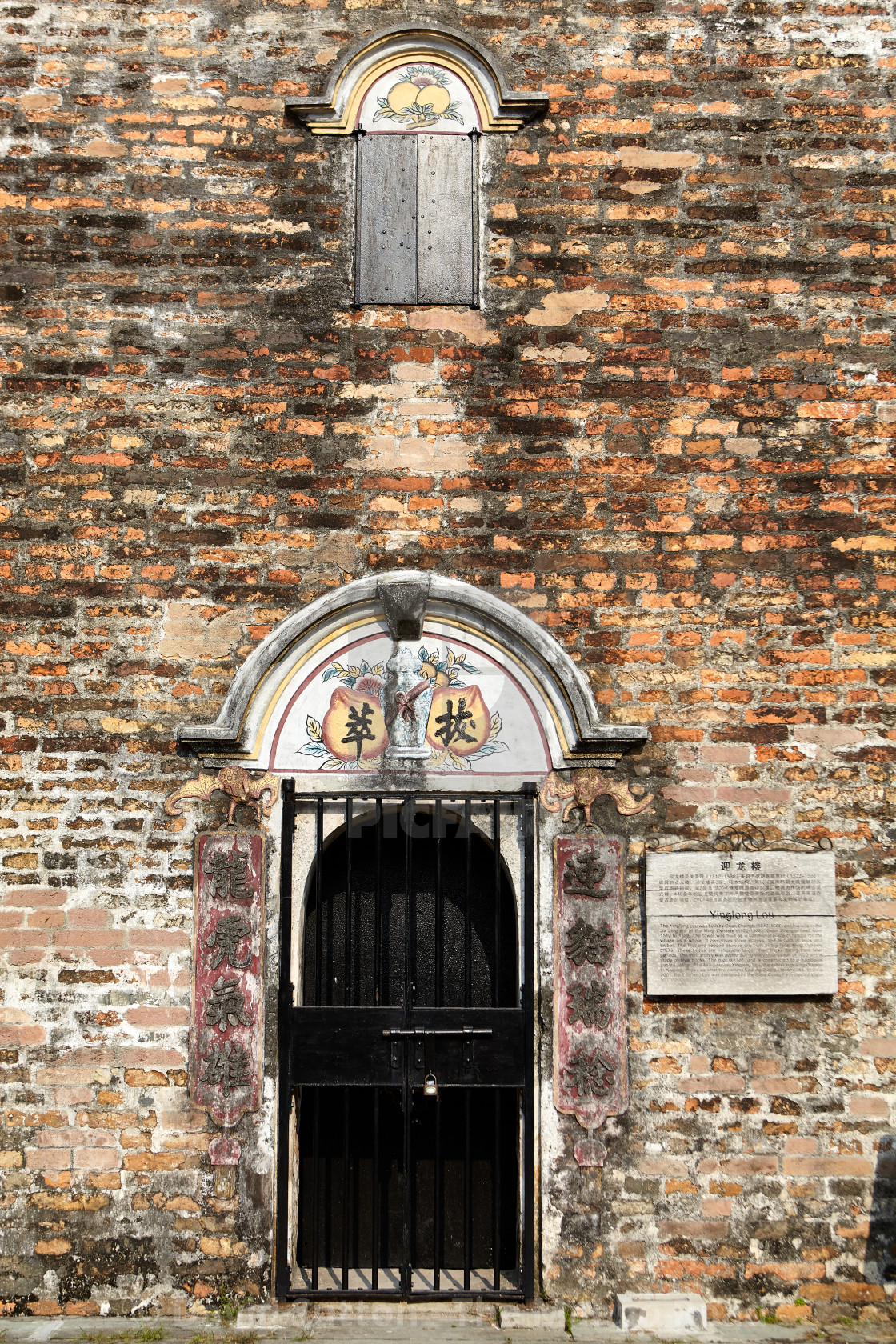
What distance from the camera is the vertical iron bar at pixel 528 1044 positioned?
463 centimetres

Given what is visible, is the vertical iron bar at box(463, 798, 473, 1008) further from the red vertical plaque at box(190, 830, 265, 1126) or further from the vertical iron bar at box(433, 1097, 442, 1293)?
the red vertical plaque at box(190, 830, 265, 1126)

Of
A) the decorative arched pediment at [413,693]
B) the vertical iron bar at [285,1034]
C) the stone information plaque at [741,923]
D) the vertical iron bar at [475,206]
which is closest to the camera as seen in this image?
the vertical iron bar at [285,1034]

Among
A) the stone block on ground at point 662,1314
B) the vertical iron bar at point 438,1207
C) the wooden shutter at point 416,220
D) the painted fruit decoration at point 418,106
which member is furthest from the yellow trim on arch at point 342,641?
the painted fruit decoration at point 418,106

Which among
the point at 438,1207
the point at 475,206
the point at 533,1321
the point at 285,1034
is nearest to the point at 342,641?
the point at 285,1034

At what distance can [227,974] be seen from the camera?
15.5ft

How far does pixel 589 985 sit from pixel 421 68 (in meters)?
4.21

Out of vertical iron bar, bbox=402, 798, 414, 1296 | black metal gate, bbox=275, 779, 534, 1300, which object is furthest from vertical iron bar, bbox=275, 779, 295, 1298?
vertical iron bar, bbox=402, 798, 414, 1296

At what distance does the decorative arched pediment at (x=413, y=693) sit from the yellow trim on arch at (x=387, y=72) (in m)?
2.09

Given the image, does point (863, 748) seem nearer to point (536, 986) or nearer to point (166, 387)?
point (536, 986)

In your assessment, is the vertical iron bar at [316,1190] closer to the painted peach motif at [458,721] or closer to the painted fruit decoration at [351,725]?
the painted fruit decoration at [351,725]

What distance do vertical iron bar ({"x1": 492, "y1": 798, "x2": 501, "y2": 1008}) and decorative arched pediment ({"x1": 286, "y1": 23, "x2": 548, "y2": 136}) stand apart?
10.2 feet

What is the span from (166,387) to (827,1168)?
14.4ft

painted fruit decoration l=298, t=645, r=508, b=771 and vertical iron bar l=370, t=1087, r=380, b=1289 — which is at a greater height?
painted fruit decoration l=298, t=645, r=508, b=771

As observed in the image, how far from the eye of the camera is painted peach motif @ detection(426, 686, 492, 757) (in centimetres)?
491
